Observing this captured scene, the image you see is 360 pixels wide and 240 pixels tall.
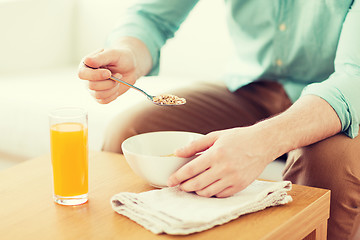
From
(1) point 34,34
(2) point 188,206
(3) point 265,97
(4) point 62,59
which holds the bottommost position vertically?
(4) point 62,59

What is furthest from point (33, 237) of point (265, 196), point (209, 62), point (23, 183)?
point (209, 62)

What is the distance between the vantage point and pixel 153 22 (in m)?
1.70

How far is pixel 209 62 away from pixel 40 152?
2.70 feet

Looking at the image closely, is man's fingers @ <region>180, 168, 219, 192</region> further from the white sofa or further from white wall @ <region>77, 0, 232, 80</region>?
white wall @ <region>77, 0, 232, 80</region>

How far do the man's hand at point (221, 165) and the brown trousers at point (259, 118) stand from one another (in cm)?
25

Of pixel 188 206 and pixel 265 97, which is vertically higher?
pixel 188 206

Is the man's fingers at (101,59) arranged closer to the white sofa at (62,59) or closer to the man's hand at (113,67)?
the man's hand at (113,67)

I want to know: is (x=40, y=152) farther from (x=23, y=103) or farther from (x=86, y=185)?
(x=86, y=185)

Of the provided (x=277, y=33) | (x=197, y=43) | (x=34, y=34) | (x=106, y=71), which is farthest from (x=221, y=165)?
(x=34, y=34)

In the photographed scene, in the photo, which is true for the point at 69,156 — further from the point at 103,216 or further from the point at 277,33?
the point at 277,33

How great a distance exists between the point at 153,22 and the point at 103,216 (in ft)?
2.86

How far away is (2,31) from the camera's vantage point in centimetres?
256

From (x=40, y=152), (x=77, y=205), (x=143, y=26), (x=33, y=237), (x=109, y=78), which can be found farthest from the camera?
(x=40, y=152)

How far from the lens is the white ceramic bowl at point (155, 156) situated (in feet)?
3.37
